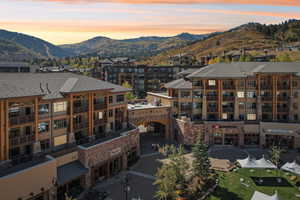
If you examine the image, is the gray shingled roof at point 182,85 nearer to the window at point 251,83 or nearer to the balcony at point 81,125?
the window at point 251,83

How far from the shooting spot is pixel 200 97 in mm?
56156

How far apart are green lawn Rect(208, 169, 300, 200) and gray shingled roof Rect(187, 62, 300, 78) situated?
71.3 ft

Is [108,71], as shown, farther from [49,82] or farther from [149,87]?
[49,82]

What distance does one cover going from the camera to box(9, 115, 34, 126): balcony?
2953 centimetres

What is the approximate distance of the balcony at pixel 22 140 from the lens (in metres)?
29.7

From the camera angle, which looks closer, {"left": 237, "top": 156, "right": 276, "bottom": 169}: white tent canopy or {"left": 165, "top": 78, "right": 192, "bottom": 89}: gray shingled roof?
{"left": 237, "top": 156, "right": 276, "bottom": 169}: white tent canopy

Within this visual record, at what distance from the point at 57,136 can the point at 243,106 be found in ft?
127

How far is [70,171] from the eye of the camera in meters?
32.8

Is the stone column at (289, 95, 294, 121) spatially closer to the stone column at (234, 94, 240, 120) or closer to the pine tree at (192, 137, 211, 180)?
the stone column at (234, 94, 240, 120)

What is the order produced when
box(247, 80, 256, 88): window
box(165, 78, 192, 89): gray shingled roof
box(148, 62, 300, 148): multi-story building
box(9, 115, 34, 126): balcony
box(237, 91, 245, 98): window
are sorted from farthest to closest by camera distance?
1. box(165, 78, 192, 89): gray shingled roof
2. box(237, 91, 245, 98): window
3. box(247, 80, 256, 88): window
4. box(148, 62, 300, 148): multi-story building
5. box(9, 115, 34, 126): balcony

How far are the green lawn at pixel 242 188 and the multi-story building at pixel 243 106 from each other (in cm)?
1396

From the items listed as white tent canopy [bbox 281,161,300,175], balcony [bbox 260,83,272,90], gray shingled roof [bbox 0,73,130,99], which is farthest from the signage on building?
balcony [bbox 260,83,272,90]

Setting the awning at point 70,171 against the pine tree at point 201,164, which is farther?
the pine tree at point 201,164

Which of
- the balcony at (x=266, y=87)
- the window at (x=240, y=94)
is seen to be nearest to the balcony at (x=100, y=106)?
the window at (x=240, y=94)
